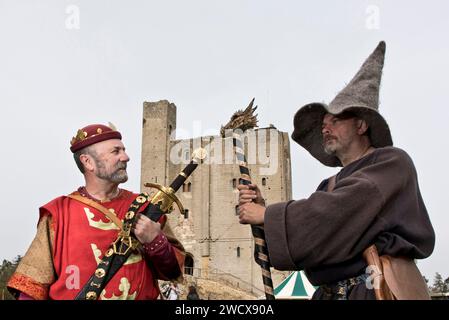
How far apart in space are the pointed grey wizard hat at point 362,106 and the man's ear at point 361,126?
0.03 metres

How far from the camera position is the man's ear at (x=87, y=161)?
13.3ft

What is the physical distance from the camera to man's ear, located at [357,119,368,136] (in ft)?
11.3

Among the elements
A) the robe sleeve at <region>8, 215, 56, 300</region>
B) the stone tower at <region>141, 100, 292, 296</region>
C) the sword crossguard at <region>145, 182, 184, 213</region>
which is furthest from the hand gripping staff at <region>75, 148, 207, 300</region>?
the stone tower at <region>141, 100, 292, 296</region>

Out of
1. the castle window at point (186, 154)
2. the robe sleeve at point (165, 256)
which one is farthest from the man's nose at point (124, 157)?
the castle window at point (186, 154)

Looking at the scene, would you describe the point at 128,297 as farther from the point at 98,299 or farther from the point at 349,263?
the point at 349,263

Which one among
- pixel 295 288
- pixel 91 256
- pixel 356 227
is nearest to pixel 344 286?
pixel 356 227

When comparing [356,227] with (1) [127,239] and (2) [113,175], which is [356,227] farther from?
(2) [113,175]

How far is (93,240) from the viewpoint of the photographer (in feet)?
12.3

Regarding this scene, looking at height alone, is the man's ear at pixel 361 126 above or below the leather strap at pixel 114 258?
above

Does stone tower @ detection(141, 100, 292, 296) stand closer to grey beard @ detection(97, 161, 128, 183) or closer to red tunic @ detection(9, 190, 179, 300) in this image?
grey beard @ detection(97, 161, 128, 183)

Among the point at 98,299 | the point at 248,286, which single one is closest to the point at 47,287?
the point at 98,299

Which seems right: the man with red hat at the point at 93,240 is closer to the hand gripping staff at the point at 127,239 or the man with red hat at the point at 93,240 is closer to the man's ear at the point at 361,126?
the hand gripping staff at the point at 127,239

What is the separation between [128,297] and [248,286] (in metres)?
38.7
